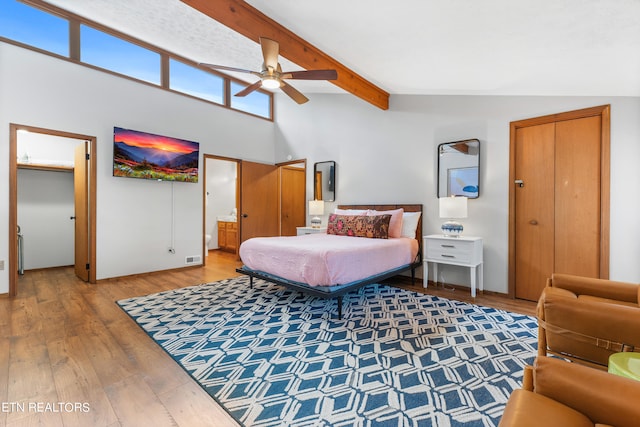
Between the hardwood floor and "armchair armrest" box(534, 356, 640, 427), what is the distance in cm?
139

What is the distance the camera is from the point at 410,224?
423 centimetres

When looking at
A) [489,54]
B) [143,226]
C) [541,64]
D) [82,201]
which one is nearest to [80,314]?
[143,226]

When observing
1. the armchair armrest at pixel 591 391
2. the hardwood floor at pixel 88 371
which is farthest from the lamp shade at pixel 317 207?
the armchair armrest at pixel 591 391

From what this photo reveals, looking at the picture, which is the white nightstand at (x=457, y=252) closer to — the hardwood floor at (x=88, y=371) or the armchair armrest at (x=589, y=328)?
the hardwood floor at (x=88, y=371)

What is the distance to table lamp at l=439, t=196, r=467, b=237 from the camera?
11.8ft

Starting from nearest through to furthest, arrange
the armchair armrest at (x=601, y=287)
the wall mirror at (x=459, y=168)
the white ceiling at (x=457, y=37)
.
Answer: the armchair armrest at (x=601, y=287) < the white ceiling at (x=457, y=37) < the wall mirror at (x=459, y=168)

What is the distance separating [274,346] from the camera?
7.44 ft

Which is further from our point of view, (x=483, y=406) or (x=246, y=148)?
(x=246, y=148)

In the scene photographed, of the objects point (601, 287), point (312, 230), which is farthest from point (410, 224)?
point (601, 287)

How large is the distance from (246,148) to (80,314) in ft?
13.1

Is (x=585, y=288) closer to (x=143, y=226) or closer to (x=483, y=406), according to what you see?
(x=483, y=406)

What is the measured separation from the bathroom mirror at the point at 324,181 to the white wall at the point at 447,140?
0.13 metres

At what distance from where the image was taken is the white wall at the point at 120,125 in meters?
3.54

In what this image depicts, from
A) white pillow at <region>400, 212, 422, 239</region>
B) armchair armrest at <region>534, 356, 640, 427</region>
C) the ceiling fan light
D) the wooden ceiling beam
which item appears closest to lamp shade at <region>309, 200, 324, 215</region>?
white pillow at <region>400, 212, 422, 239</region>
